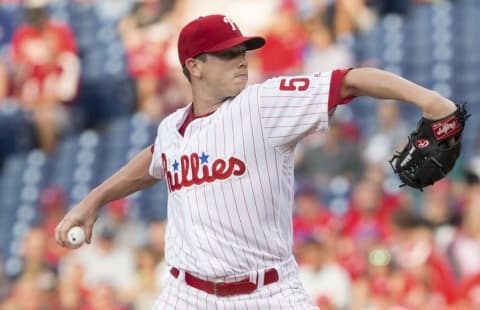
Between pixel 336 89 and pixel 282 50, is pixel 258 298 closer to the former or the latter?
pixel 336 89

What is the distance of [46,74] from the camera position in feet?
32.7

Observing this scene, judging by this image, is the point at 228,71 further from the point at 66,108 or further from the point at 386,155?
the point at 66,108

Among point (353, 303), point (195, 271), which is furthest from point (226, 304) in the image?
point (353, 303)

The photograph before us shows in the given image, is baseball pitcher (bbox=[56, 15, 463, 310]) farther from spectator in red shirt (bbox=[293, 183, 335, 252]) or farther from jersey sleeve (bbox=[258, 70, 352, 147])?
spectator in red shirt (bbox=[293, 183, 335, 252])

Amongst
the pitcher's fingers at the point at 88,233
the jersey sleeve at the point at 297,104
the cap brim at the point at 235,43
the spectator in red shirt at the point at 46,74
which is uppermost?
the cap brim at the point at 235,43

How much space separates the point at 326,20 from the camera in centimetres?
932

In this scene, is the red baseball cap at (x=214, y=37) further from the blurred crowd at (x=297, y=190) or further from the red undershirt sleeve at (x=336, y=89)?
the blurred crowd at (x=297, y=190)

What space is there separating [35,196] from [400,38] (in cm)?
307

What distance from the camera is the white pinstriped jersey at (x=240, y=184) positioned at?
3848 millimetres

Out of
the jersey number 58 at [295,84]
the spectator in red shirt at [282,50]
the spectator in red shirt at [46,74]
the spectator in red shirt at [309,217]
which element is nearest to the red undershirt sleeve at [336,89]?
the jersey number 58 at [295,84]

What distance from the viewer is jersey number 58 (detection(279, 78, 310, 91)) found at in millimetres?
3768

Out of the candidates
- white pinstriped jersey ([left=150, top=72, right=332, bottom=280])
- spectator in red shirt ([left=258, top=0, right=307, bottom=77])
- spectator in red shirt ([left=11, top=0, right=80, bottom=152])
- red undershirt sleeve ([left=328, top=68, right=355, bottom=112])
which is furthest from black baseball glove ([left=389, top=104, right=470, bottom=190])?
spectator in red shirt ([left=11, top=0, right=80, bottom=152])

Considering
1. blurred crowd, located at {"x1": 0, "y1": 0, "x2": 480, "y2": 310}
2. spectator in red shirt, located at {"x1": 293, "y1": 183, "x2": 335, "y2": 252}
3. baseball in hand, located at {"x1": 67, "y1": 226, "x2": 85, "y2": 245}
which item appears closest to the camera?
baseball in hand, located at {"x1": 67, "y1": 226, "x2": 85, "y2": 245}

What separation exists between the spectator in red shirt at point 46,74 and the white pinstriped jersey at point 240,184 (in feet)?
19.7
